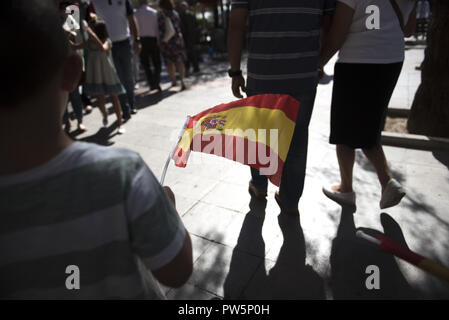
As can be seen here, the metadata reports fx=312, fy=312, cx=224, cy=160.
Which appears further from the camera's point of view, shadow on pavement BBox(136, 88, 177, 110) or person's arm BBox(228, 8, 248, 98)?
shadow on pavement BBox(136, 88, 177, 110)

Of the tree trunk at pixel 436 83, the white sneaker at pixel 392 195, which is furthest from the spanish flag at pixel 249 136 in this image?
the tree trunk at pixel 436 83

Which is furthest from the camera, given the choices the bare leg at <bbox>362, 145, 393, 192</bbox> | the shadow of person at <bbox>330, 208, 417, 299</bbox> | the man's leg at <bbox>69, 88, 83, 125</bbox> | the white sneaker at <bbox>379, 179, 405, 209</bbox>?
the man's leg at <bbox>69, 88, 83, 125</bbox>

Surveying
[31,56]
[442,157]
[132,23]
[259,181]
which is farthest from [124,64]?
[31,56]

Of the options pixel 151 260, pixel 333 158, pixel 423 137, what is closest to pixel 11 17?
pixel 151 260

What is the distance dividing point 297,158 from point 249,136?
1.18m

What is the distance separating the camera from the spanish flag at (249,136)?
5.53 ft

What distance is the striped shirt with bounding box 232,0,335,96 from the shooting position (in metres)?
2.30

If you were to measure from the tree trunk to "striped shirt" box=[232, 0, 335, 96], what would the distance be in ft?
8.97

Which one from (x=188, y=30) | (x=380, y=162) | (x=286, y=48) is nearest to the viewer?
(x=286, y=48)

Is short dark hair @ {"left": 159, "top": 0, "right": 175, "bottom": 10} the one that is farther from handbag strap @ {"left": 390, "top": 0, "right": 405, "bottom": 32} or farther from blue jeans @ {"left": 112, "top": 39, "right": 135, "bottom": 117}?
handbag strap @ {"left": 390, "top": 0, "right": 405, "bottom": 32}

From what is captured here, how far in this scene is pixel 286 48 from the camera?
2.39 m

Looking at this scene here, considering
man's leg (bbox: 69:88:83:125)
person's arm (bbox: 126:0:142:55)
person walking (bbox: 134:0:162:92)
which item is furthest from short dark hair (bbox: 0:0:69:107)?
person walking (bbox: 134:0:162:92)

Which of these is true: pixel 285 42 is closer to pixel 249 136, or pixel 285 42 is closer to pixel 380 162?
pixel 249 136

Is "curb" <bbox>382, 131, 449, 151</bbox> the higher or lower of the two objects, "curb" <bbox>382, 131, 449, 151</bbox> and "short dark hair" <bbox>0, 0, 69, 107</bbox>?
the lower
